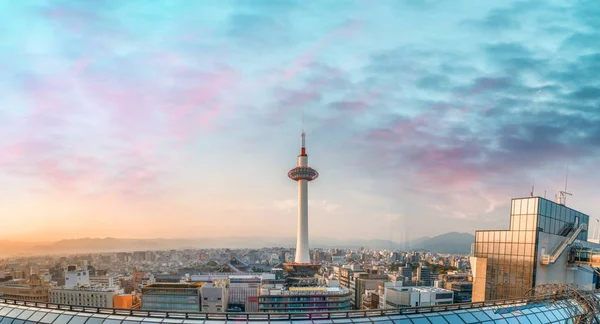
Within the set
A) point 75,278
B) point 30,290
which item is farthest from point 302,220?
point 30,290

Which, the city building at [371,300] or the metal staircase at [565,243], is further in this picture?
the city building at [371,300]

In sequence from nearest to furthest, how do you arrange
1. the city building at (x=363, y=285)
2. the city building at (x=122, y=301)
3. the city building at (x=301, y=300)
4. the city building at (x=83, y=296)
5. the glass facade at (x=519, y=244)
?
the glass facade at (x=519, y=244) → the city building at (x=301, y=300) → the city building at (x=122, y=301) → the city building at (x=83, y=296) → the city building at (x=363, y=285)

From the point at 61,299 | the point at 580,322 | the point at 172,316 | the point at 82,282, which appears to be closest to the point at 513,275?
the point at 580,322

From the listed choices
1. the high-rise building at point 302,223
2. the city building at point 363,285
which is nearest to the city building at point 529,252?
the city building at point 363,285

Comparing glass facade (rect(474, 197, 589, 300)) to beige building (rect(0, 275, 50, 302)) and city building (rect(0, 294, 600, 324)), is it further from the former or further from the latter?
beige building (rect(0, 275, 50, 302))

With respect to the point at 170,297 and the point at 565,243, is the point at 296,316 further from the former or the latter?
the point at 170,297

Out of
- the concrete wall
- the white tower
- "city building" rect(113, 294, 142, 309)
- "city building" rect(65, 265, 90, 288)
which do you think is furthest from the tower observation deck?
the concrete wall

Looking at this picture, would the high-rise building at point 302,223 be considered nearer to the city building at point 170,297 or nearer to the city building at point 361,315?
the city building at point 170,297
